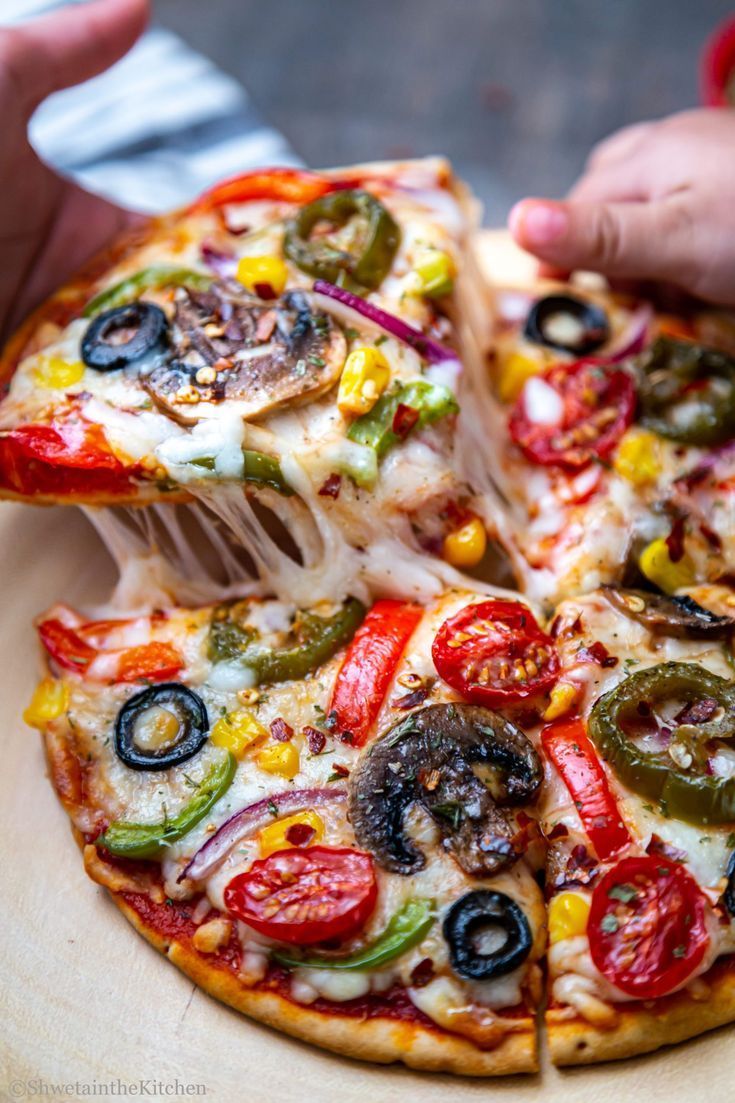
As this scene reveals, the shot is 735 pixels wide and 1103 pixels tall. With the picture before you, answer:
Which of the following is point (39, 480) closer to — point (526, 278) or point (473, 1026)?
point (473, 1026)

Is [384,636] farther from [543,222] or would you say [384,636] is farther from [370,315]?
[543,222]

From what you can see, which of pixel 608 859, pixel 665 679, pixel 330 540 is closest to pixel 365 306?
pixel 330 540

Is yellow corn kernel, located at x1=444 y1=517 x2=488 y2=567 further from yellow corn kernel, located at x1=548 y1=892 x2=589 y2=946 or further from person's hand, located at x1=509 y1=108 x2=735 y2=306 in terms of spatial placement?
person's hand, located at x1=509 y1=108 x2=735 y2=306

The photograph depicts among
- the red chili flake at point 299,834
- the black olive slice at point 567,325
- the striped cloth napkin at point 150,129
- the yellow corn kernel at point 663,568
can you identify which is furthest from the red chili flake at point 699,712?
the striped cloth napkin at point 150,129

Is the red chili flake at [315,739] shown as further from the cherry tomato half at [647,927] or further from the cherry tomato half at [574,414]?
the cherry tomato half at [574,414]

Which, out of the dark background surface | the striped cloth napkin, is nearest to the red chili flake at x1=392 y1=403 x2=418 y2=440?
the striped cloth napkin

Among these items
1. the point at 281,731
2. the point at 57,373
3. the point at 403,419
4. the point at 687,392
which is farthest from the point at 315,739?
the point at 687,392
